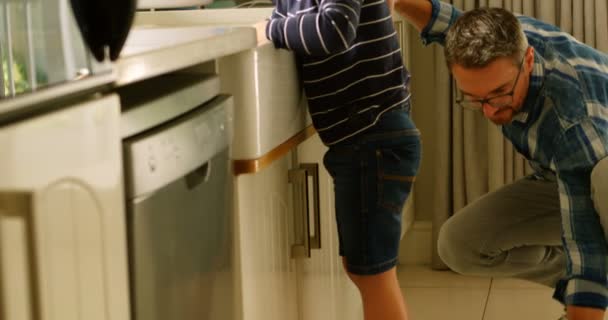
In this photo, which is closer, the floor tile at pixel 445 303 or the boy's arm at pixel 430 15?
the boy's arm at pixel 430 15

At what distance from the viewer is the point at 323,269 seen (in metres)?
2.09

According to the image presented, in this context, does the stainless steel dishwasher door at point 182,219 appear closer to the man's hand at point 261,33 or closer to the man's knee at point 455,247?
the man's hand at point 261,33

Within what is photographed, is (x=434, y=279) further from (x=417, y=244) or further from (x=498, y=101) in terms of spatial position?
(x=498, y=101)

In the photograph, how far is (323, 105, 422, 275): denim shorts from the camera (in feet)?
6.14

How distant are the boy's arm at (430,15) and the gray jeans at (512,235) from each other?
43 centimetres

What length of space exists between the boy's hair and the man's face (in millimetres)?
12

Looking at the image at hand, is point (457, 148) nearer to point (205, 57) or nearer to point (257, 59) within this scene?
point (257, 59)

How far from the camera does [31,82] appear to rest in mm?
850

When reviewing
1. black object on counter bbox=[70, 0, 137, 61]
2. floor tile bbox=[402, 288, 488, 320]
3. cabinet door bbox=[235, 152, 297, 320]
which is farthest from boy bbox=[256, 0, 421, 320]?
floor tile bbox=[402, 288, 488, 320]

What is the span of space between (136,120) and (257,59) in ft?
1.63

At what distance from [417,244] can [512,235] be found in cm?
91

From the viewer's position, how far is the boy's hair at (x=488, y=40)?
6.21 feet

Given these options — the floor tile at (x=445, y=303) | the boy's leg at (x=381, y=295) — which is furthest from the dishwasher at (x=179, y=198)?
the floor tile at (x=445, y=303)

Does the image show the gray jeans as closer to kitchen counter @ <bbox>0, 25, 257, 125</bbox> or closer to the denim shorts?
the denim shorts
